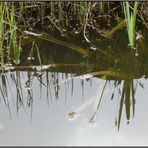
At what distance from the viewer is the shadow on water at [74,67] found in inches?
56.8

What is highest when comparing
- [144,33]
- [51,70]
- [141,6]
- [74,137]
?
[141,6]

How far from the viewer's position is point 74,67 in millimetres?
1639

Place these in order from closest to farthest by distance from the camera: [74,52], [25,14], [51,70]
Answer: [51,70]
[74,52]
[25,14]

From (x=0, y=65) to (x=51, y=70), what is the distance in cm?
23

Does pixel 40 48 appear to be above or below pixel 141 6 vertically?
below

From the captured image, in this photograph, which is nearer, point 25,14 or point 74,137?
point 74,137

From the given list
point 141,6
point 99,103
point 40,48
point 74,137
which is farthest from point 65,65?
point 141,6

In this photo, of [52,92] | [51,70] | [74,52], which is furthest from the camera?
[74,52]

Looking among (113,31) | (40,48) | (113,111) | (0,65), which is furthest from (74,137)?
(113,31)

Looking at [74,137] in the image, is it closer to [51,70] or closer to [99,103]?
[99,103]

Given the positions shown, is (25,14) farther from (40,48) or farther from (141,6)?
(141,6)

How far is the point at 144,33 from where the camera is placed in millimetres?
1915

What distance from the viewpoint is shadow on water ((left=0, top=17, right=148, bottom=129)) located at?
144cm

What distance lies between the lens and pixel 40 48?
1.81m
